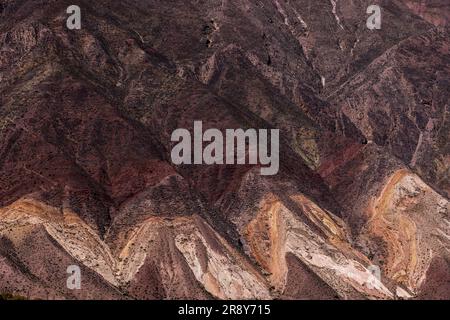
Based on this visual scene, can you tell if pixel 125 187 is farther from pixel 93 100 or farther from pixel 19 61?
pixel 19 61

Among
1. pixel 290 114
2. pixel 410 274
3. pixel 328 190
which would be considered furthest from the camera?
pixel 290 114

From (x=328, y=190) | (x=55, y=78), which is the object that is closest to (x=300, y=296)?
(x=328, y=190)

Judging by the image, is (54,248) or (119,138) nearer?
(54,248)

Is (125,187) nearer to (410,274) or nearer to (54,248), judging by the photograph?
(54,248)

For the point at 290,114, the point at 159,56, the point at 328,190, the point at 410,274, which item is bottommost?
the point at 410,274

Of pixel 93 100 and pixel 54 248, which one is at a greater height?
pixel 93 100
